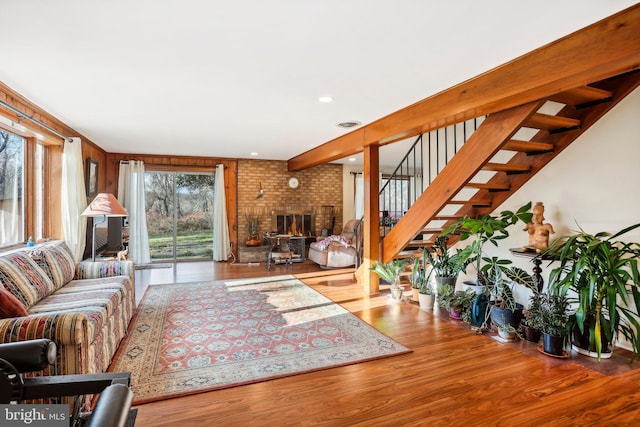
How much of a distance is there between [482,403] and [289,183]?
21.0 ft

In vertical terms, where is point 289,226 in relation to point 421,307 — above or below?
above

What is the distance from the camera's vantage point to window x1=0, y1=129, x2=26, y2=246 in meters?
3.52

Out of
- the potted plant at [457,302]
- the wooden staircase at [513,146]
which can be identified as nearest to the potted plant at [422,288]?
the potted plant at [457,302]

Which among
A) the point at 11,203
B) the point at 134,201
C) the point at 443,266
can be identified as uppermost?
the point at 134,201

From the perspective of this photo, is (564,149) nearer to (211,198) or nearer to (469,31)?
(469,31)

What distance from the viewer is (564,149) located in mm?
3373

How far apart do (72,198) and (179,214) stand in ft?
9.74

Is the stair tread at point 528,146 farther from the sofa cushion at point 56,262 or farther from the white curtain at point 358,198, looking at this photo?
the white curtain at point 358,198

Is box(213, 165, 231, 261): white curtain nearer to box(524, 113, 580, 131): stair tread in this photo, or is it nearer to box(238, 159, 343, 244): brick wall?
box(238, 159, 343, 244): brick wall

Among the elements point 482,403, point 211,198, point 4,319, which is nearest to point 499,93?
point 482,403

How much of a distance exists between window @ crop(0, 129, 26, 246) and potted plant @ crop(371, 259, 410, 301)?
4178mm

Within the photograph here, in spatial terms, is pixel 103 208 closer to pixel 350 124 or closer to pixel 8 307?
pixel 8 307

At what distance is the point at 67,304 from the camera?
2.56 m

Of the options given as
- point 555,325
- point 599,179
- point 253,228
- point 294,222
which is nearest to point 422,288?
point 555,325
